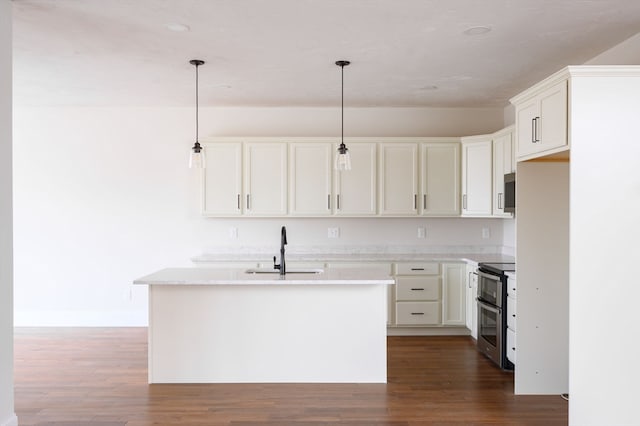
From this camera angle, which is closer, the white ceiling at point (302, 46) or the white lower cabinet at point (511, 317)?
the white ceiling at point (302, 46)

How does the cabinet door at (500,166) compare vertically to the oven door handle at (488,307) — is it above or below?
above

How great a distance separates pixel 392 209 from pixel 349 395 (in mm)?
2552

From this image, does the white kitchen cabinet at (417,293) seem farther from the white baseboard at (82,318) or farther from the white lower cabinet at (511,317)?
the white baseboard at (82,318)

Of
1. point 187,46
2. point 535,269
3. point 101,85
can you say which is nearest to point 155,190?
point 101,85

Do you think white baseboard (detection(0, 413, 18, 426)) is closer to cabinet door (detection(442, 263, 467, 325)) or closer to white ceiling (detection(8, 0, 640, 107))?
white ceiling (detection(8, 0, 640, 107))

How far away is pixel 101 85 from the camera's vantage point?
512 centimetres

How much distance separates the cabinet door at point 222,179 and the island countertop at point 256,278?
1557 mm

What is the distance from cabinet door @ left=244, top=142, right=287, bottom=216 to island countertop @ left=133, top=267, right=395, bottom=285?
62.7 inches

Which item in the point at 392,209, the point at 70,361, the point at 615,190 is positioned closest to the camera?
the point at 615,190

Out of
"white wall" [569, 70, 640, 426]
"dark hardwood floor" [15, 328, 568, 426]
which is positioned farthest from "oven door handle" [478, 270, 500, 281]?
"white wall" [569, 70, 640, 426]

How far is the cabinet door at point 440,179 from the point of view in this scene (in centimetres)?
585

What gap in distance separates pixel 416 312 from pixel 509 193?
1.67 m

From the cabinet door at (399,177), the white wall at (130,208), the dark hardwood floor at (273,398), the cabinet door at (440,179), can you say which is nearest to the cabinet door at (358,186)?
the cabinet door at (399,177)

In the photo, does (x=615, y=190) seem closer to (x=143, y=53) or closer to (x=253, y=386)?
(x=253, y=386)
